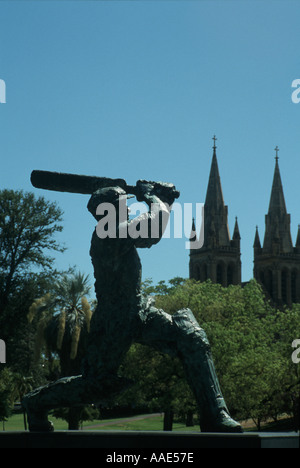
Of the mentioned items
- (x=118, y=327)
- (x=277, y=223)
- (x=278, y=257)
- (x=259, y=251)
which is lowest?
(x=118, y=327)

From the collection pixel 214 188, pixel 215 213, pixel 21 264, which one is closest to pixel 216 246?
pixel 215 213

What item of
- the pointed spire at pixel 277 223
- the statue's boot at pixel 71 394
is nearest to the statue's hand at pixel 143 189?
the statue's boot at pixel 71 394

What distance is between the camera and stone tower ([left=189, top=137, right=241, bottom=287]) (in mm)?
110000

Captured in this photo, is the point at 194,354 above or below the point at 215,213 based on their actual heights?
below

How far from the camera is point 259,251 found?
11319cm

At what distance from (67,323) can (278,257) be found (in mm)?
82795

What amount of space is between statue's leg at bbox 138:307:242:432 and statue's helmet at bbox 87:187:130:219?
4.33 ft

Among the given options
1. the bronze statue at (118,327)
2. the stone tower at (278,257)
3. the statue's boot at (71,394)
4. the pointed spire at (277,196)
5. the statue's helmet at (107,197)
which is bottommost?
the statue's boot at (71,394)

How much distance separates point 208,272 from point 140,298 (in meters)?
102

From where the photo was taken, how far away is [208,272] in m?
110

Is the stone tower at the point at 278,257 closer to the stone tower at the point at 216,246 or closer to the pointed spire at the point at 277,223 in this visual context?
the pointed spire at the point at 277,223

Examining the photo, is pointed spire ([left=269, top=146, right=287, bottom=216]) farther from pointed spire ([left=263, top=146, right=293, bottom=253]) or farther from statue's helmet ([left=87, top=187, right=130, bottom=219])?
statue's helmet ([left=87, top=187, right=130, bottom=219])

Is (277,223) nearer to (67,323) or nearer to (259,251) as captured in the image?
(259,251)

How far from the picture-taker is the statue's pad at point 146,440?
7215 mm
